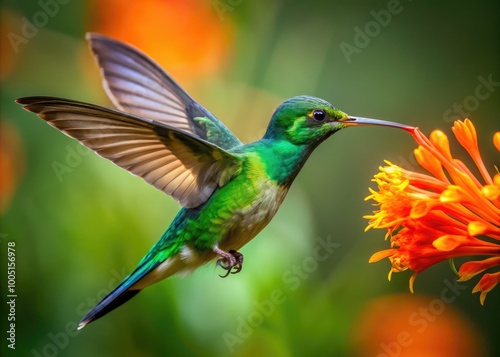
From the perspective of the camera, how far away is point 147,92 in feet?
3.75

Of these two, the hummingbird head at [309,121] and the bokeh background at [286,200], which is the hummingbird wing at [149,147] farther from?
the bokeh background at [286,200]

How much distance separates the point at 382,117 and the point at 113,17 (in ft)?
2.43

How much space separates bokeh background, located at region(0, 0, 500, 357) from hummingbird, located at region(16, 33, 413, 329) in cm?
21

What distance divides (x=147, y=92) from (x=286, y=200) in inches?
18.0

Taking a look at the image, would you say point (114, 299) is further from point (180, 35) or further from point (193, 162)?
point (180, 35)

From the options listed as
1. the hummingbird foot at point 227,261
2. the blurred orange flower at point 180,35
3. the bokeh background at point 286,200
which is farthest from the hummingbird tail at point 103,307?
the blurred orange flower at point 180,35

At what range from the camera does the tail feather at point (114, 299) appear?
90 centimetres

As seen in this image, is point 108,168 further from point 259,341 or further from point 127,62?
point 259,341

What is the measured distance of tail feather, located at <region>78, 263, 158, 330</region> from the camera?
897 millimetres

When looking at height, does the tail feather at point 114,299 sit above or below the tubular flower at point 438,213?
below

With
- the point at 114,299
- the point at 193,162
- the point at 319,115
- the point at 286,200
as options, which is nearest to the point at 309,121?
the point at 319,115

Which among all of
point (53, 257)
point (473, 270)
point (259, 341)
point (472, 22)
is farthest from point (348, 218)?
point (473, 270)

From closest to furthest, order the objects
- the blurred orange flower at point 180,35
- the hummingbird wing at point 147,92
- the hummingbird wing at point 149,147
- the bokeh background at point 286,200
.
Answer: the hummingbird wing at point 149,147 → the hummingbird wing at point 147,92 → the bokeh background at point 286,200 → the blurred orange flower at point 180,35

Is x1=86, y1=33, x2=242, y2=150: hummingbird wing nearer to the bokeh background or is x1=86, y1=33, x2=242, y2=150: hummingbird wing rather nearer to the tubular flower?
the bokeh background
